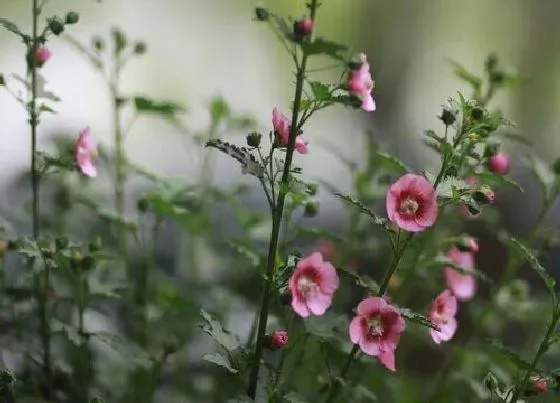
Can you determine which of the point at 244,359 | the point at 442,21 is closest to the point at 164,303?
the point at 244,359

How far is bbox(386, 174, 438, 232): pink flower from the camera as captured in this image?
75cm

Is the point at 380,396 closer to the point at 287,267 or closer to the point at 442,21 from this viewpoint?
the point at 287,267

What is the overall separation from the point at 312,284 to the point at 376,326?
0.23ft

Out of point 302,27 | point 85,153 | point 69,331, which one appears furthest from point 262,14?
point 69,331

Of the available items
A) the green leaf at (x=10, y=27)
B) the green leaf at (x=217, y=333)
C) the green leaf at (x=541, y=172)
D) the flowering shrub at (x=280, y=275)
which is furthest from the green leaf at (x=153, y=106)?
the green leaf at (x=541, y=172)

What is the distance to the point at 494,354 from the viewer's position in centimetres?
119

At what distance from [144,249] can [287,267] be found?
1.26ft

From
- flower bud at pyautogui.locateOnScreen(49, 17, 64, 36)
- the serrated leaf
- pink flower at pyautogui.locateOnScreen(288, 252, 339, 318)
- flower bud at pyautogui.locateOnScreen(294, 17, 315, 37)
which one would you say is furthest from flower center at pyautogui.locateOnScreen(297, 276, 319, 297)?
flower bud at pyautogui.locateOnScreen(49, 17, 64, 36)

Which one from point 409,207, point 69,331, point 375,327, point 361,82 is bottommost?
point 69,331

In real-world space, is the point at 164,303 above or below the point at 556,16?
below

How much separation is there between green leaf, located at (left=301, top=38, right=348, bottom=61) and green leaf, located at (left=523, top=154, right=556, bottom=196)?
0.44 m

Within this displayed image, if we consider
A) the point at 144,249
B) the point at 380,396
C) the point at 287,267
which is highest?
the point at 287,267

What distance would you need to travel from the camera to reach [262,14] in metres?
0.74

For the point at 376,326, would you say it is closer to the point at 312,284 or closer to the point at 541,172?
the point at 312,284
